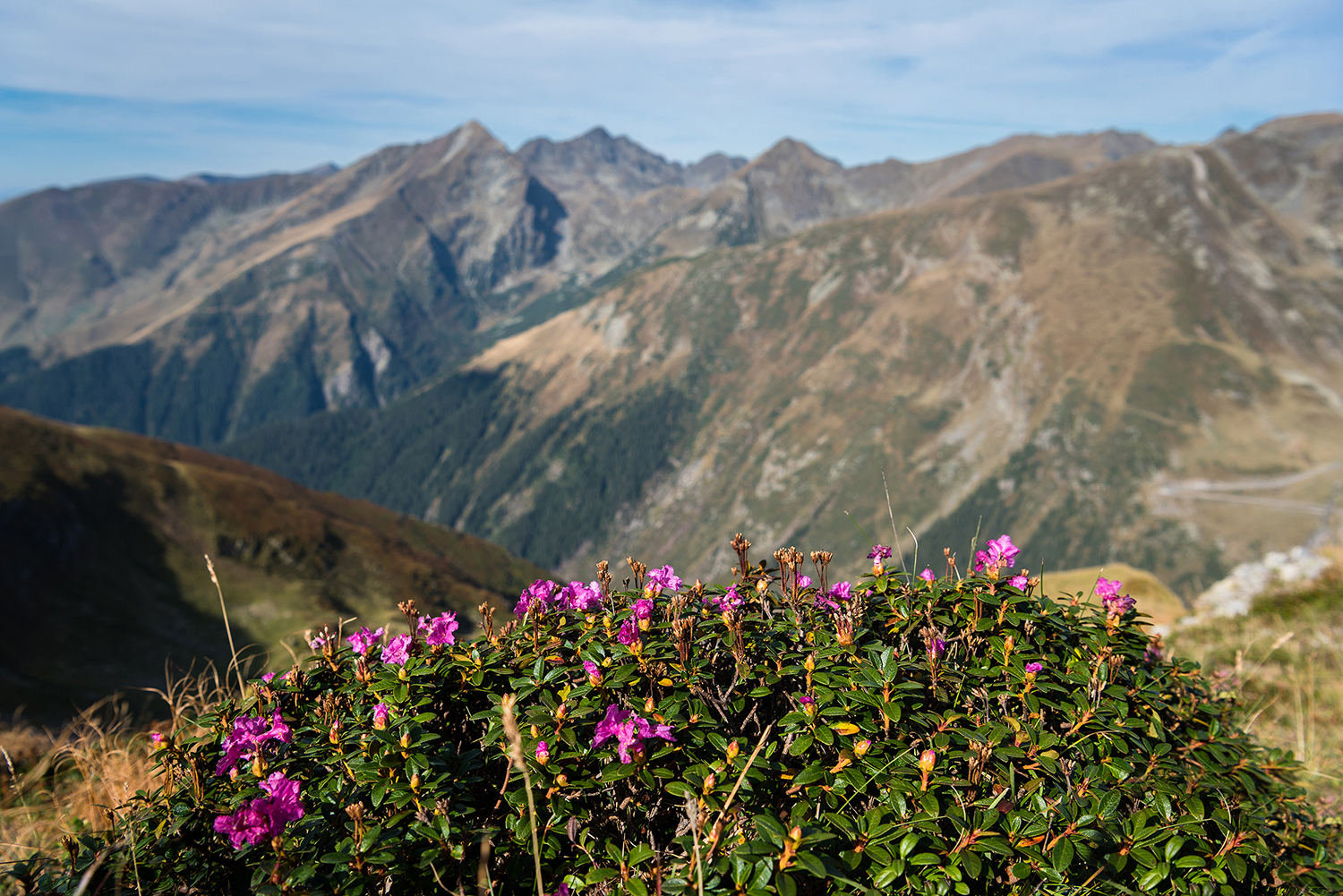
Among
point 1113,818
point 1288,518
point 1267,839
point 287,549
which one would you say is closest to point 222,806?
point 1113,818

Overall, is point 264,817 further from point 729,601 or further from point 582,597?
point 729,601

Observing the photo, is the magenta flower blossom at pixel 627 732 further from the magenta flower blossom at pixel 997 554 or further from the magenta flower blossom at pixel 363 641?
the magenta flower blossom at pixel 997 554

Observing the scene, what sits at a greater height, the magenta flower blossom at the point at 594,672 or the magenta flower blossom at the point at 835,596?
the magenta flower blossom at the point at 835,596

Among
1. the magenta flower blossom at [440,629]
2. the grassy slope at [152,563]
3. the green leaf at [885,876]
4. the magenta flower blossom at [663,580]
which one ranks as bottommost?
the grassy slope at [152,563]

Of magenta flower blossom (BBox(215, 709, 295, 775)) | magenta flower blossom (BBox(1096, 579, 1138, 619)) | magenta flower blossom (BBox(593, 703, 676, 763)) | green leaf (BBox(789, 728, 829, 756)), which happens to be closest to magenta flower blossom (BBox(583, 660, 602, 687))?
magenta flower blossom (BBox(593, 703, 676, 763))

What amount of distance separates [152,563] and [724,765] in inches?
6082

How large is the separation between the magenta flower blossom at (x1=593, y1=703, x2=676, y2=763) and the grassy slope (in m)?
102

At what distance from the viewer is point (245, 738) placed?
15.2ft

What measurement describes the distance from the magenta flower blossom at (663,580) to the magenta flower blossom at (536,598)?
0.89 meters

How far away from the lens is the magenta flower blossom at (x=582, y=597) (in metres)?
6.00

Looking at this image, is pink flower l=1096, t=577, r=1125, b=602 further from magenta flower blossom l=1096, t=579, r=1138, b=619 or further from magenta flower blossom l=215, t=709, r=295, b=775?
magenta flower blossom l=215, t=709, r=295, b=775

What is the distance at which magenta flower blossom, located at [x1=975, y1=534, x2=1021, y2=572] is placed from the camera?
6.22 metres

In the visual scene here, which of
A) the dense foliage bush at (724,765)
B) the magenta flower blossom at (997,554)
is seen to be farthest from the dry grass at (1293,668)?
the dense foliage bush at (724,765)

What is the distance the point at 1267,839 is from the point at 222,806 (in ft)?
26.1
